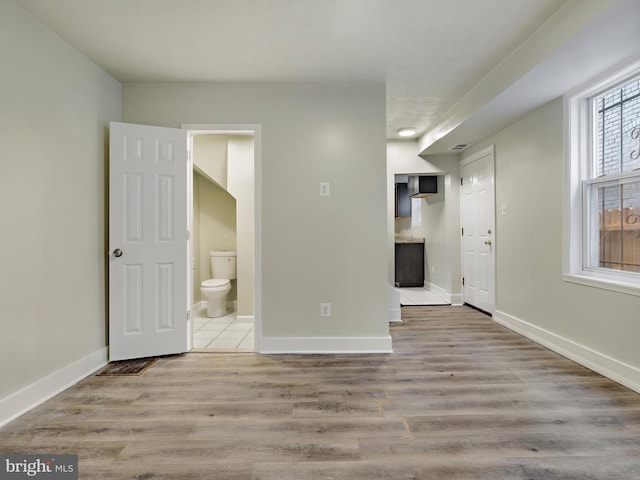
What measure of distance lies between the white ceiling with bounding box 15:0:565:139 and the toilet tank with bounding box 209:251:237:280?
218cm

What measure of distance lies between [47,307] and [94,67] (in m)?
1.86

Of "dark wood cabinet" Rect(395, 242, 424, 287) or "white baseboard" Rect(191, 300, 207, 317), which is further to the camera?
"dark wood cabinet" Rect(395, 242, 424, 287)

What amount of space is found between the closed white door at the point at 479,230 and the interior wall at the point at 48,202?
4112mm

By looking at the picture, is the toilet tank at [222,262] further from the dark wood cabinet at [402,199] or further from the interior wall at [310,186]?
the dark wood cabinet at [402,199]

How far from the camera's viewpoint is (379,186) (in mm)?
2789

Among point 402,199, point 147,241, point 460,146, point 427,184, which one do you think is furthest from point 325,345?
point 402,199

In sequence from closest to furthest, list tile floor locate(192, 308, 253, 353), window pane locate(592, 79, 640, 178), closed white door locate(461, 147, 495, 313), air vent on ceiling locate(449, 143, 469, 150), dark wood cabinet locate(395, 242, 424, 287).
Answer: window pane locate(592, 79, 640, 178) → tile floor locate(192, 308, 253, 353) → closed white door locate(461, 147, 495, 313) → air vent on ceiling locate(449, 143, 469, 150) → dark wood cabinet locate(395, 242, 424, 287)

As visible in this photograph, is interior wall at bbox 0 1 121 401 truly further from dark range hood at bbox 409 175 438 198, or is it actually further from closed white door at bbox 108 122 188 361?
dark range hood at bbox 409 175 438 198

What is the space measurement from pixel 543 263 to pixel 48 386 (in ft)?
13.3

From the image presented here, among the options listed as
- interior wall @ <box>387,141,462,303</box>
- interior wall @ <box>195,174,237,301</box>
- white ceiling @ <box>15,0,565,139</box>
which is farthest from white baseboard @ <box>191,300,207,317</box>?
white ceiling @ <box>15,0,565,139</box>

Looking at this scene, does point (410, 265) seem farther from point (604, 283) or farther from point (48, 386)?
point (48, 386)

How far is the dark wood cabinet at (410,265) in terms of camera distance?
620cm

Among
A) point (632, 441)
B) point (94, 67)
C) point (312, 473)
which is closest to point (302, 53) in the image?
point (94, 67)

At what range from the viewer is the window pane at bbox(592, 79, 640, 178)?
89.0 inches
